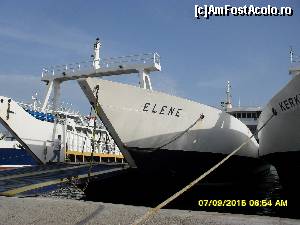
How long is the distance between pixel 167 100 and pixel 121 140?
2167mm

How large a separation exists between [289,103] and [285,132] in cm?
105

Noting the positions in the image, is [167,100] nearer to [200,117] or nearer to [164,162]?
[200,117]

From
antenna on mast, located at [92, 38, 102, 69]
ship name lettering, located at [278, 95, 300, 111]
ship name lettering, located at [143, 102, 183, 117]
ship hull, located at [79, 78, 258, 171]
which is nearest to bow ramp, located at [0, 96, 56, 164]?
antenna on mast, located at [92, 38, 102, 69]

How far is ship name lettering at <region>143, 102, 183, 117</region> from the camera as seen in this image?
37.3 feet

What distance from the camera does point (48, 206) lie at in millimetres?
4586

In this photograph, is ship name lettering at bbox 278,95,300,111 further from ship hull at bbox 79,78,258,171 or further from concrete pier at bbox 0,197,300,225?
concrete pier at bbox 0,197,300,225

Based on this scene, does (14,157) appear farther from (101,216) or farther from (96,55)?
(101,216)

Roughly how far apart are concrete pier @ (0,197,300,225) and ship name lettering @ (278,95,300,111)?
22.6ft

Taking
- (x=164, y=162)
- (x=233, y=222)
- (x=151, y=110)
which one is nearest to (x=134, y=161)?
(x=164, y=162)

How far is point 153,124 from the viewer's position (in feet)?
37.6

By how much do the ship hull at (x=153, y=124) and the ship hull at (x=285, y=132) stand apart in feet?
6.49

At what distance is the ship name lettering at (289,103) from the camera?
32.5 ft
